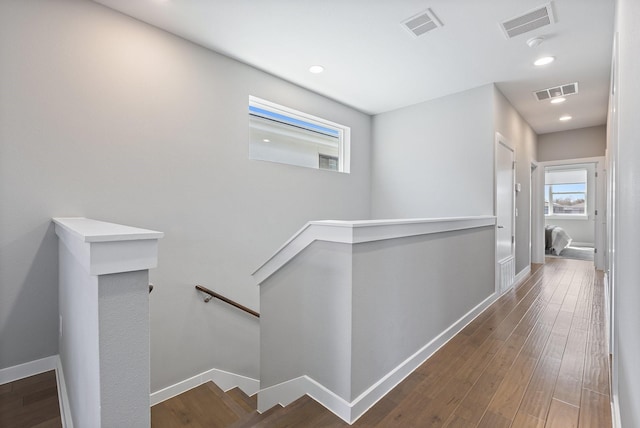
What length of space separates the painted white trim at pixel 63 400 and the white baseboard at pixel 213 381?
0.77 m

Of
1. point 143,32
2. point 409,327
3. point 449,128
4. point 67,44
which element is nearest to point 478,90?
point 449,128

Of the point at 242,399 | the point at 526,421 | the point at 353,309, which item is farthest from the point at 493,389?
the point at 242,399

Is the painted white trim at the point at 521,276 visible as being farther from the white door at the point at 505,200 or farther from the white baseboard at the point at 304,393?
the white baseboard at the point at 304,393

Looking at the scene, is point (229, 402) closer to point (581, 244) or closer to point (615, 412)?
point (615, 412)

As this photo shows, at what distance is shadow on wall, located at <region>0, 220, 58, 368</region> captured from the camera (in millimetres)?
1959

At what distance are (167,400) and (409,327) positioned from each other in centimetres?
219

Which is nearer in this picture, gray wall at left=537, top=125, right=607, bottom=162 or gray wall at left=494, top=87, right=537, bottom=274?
gray wall at left=494, top=87, right=537, bottom=274

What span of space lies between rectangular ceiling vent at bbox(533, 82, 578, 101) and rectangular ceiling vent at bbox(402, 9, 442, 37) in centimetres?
239

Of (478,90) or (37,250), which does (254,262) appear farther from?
(478,90)

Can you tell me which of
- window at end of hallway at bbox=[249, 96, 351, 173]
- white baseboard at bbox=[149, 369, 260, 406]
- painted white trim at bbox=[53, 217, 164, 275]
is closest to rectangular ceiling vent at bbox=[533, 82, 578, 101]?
window at end of hallway at bbox=[249, 96, 351, 173]

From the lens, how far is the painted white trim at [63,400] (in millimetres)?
1586

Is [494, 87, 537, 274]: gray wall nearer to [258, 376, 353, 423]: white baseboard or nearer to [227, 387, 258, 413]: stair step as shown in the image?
[258, 376, 353, 423]: white baseboard

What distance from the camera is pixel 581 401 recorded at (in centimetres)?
179

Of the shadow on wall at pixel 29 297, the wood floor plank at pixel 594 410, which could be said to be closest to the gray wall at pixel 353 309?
the wood floor plank at pixel 594 410
